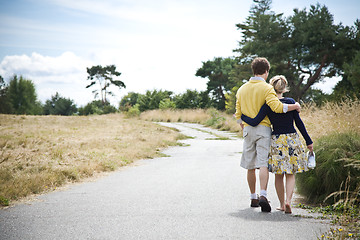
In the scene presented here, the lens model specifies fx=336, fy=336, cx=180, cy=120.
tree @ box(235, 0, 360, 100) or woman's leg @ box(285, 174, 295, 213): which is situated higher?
tree @ box(235, 0, 360, 100)

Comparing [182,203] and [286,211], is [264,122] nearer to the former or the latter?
[286,211]

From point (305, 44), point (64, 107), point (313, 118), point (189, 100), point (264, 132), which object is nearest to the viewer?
point (264, 132)

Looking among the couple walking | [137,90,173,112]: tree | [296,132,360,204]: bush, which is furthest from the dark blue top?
[137,90,173,112]: tree

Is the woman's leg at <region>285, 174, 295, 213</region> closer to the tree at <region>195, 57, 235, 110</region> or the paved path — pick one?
the paved path

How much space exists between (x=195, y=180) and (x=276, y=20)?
28.3m

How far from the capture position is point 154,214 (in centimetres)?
420

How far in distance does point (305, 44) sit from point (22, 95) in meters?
42.1

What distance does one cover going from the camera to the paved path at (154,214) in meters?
3.43

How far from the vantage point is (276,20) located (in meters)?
31.5

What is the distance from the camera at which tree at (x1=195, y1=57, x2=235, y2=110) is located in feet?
144

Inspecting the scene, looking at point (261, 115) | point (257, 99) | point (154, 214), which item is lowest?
point (154, 214)

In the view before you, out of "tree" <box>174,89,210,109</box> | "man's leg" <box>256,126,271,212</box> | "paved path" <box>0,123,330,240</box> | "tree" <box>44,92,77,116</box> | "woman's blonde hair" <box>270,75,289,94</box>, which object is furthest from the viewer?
"tree" <box>44,92,77,116</box>

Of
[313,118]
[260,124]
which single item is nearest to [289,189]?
[260,124]

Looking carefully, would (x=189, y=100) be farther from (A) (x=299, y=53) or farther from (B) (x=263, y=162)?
(B) (x=263, y=162)
